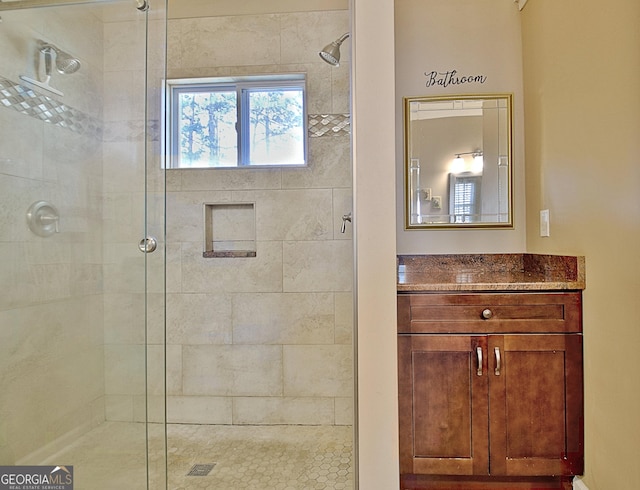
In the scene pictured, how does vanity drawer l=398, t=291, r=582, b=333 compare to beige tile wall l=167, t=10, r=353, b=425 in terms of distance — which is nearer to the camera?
vanity drawer l=398, t=291, r=582, b=333

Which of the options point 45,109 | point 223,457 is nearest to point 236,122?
→ point 45,109

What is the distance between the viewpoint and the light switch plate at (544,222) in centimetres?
205

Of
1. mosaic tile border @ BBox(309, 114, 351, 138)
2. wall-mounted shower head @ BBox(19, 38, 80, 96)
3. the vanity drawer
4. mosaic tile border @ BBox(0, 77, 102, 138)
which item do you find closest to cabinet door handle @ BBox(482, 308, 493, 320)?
the vanity drawer

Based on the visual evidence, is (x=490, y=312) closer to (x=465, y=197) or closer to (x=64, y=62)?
(x=465, y=197)

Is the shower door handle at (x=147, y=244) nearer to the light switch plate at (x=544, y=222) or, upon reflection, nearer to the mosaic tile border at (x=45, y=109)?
the mosaic tile border at (x=45, y=109)

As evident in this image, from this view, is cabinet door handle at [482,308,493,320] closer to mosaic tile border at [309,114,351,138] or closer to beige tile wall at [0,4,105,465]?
mosaic tile border at [309,114,351,138]

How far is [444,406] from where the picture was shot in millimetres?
1676

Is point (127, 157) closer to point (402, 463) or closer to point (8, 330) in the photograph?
point (8, 330)

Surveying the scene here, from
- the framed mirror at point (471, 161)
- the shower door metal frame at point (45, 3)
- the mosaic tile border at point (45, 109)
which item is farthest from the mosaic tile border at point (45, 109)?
the framed mirror at point (471, 161)

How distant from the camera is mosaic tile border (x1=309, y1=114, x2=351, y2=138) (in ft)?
7.91

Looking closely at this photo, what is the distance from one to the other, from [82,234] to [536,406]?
77.2 inches

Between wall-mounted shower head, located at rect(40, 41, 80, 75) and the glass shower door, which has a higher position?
wall-mounted shower head, located at rect(40, 41, 80, 75)

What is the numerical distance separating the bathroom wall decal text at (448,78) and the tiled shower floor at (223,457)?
6.72 ft

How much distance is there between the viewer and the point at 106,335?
1687 millimetres
